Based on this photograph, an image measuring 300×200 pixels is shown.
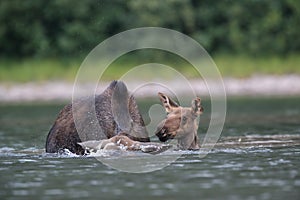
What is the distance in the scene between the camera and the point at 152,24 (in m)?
40.6

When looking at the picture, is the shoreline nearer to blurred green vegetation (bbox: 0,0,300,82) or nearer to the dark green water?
blurred green vegetation (bbox: 0,0,300,82)

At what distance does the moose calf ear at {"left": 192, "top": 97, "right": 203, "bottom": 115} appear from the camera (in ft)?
41.7

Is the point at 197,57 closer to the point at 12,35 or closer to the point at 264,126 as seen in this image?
the point at 12,35

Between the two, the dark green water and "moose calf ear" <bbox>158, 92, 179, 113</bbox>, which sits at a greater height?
"moose calf ear" <bbox>158, 92, 179, 113</bbox>

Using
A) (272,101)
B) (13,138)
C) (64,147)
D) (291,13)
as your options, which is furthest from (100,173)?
(291,13)

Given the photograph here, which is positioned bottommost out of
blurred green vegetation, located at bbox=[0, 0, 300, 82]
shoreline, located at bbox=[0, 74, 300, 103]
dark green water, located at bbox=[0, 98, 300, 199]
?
dark green water, located at bbox=[0, 98, 300, 199]

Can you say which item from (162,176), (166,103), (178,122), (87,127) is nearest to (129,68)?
(87,127)

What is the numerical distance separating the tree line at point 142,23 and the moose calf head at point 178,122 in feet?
88.3

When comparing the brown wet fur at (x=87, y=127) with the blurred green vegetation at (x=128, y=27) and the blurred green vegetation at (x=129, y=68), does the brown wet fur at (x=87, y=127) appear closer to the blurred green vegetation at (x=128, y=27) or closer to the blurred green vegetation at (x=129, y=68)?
the blurred green vegetation at (x=129, y=68)

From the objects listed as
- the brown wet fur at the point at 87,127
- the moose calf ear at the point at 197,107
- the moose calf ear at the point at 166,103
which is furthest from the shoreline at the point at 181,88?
the moose calf ear at the point at 197,107

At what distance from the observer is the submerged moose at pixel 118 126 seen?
42.2 feet

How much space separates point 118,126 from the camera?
1361 cm

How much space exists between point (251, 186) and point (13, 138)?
838cm

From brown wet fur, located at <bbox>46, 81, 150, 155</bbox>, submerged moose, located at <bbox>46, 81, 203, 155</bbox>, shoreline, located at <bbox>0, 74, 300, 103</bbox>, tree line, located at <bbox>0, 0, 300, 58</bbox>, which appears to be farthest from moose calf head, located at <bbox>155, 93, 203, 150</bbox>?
tree line, located at <bbox>0, 0, 300, 58</bbox>
